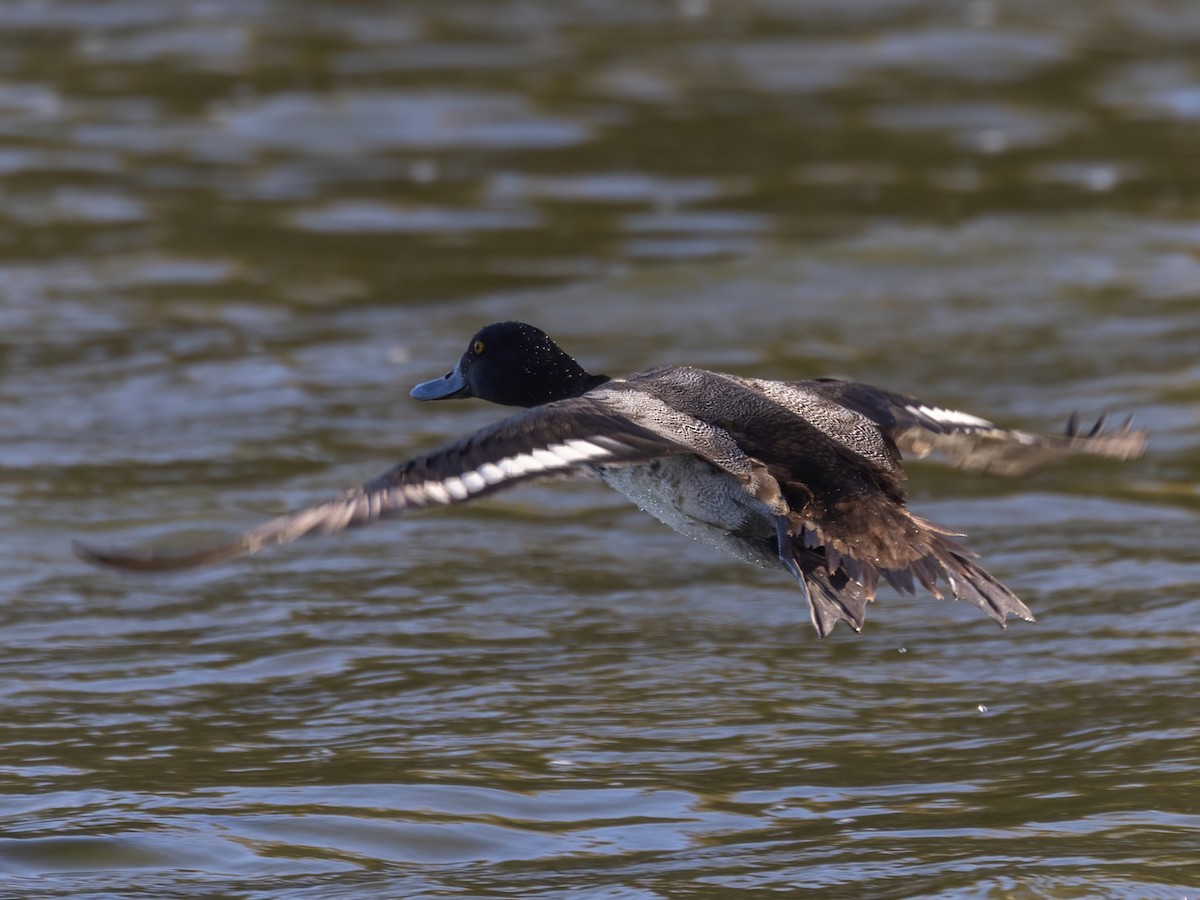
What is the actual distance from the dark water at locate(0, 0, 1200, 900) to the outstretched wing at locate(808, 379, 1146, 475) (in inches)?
26.3

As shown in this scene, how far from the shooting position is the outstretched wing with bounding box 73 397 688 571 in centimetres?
438

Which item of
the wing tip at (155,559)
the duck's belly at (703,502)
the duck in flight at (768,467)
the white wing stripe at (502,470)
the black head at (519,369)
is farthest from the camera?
the black head at (519,369)

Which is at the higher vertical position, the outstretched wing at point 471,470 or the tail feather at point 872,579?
the outstretched wing at point 471,470

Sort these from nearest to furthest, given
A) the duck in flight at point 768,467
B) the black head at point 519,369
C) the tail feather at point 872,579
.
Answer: the duck in flight at point 768,467, the tail feather at point 872,579, the black head at point 519,369

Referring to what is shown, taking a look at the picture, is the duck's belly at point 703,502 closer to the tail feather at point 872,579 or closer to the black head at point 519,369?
the tail feather at point 872,579

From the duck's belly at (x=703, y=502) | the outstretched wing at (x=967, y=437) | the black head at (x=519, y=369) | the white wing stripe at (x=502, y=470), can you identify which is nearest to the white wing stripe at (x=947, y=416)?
the outstretched wing at (x=967, y=437)

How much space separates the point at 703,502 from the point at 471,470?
0.89 metres

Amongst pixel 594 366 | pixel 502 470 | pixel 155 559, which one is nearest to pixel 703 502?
pixel 502 470

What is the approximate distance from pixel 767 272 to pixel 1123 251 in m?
2.02

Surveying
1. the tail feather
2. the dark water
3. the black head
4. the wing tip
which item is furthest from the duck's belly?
the wing tip

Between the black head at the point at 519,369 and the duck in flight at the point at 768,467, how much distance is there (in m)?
0.36


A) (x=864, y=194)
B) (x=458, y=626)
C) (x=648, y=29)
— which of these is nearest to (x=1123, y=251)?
(x=864, y=194)

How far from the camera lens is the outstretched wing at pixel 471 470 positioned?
438 centimetres

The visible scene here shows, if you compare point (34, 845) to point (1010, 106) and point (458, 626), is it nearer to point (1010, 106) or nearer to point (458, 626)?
point (458, 626)
